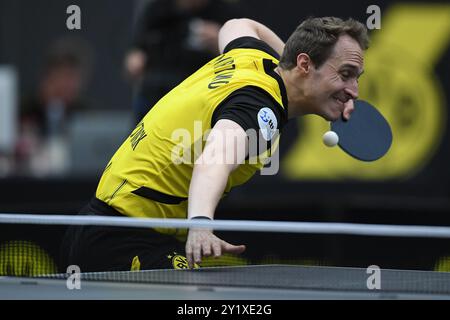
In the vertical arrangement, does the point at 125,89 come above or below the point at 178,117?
above

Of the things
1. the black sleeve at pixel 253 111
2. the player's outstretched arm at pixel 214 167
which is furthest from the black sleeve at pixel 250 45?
the player's outstretched arm at pixel 214 167

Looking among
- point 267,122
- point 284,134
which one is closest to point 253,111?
point 267,122

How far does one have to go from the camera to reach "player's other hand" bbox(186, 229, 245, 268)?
10.9 feet

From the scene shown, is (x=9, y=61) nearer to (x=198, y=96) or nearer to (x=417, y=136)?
(x=417, y=136)

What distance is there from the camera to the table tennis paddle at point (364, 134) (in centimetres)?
471

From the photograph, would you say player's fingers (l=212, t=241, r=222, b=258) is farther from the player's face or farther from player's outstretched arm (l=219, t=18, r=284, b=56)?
player's outstretched arm (l=219, t=18, r=284, b=56)

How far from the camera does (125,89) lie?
10992 millimetres

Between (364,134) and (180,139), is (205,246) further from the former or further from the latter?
(364,134)

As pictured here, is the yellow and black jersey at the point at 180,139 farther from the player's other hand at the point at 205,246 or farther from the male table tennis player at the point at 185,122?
the player's other hand at the point at 205,246

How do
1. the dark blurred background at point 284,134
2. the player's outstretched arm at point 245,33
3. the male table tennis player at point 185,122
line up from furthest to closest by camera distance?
the dark blurred background at point 284,134 < the player's outstretched arm at point 245,33 < the male table tennis player at point 185,122

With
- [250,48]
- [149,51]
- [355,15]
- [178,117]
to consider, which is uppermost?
[355,15]

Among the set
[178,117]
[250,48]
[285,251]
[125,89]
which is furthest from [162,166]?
[125,89]

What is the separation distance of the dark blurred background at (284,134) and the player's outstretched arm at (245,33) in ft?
9.91

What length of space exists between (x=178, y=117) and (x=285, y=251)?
4090 mm
